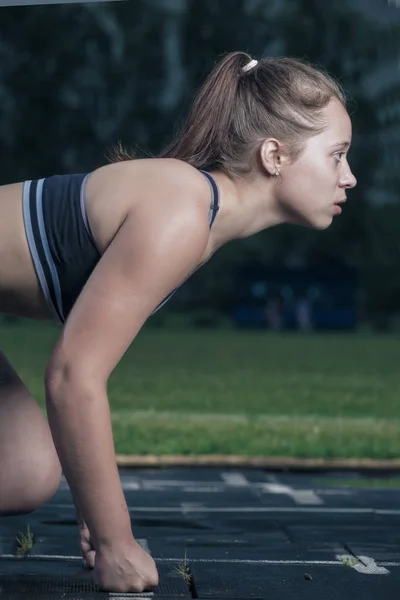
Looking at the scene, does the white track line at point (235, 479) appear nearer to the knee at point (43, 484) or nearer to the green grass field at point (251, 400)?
the green grass field at point (251, 400)

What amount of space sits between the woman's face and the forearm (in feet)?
2.09

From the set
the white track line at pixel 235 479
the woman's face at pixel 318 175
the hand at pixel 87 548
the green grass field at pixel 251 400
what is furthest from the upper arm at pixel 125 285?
the green grass field at pixel 251 400

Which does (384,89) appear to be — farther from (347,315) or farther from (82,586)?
(82,586)

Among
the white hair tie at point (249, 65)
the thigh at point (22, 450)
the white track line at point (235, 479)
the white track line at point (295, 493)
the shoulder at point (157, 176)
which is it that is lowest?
the white track line at point (235, 479)

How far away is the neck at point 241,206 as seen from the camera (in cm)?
271

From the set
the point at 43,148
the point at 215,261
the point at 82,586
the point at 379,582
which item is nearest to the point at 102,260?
the point at 82,586

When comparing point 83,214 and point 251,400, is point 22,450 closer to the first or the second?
point 83,214

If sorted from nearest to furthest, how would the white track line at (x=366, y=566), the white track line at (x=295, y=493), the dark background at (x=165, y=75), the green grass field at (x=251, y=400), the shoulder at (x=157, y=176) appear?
the shoulder at (x=157, y=176), the white track line at (x=366, y=566), the white track line at (x=295, y=493), the green grass field at (x=251, y=400), the dark background at (x=165, y=75)

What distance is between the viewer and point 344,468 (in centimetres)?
667

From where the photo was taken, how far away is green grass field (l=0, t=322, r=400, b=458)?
8.34 m

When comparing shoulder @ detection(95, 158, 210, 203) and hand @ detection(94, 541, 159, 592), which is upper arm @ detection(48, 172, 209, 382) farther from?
hand @ detection(94, 541, 159, 592)

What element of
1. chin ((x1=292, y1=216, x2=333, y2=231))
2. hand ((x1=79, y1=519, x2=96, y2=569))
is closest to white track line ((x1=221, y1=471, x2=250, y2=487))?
hand ((x1=79, y1=519, x2=96, y2=569))

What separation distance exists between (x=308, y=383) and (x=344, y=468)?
30.2ft

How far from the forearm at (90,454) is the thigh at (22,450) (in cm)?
28
